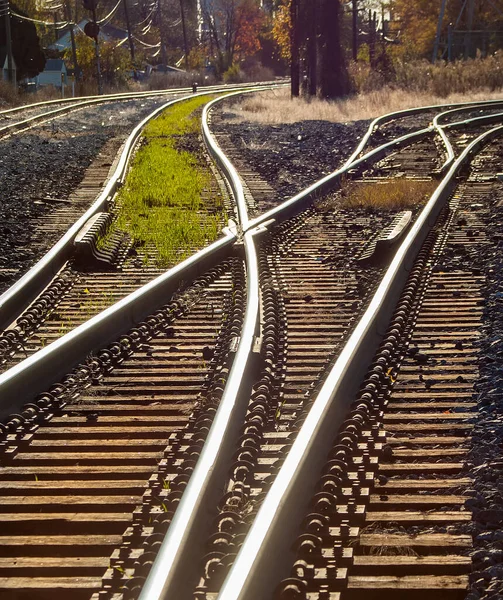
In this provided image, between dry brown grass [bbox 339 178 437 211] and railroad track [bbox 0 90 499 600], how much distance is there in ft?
12.4

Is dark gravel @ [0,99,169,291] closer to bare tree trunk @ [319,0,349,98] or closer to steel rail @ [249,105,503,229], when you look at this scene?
steel rail @ [249,105,503,229]

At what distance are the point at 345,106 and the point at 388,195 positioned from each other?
1734cm

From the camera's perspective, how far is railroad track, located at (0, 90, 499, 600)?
321 cm

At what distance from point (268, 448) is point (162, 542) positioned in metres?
1.05

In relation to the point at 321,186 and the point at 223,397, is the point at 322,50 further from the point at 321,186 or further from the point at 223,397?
the point at 223,397

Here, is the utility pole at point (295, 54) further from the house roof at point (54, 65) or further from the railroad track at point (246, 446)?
the house roof at point (54, 65)

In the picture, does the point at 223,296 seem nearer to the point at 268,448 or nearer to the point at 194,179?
the point at 268,448

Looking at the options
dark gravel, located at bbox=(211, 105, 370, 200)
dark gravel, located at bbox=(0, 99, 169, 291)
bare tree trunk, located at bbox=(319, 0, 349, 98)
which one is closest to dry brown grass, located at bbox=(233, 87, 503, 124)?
bare tree trunk, located at bbox=(319, 0, 349, 98)

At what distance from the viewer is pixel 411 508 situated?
370 centimetres

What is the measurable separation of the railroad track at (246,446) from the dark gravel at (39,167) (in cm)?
218

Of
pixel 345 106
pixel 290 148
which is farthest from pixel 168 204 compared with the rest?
pixel 345 106

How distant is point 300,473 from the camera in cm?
366

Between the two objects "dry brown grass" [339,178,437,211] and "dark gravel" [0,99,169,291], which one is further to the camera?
"dry brown grass" [339,178,437,211]

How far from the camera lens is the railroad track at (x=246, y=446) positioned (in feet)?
10.5
